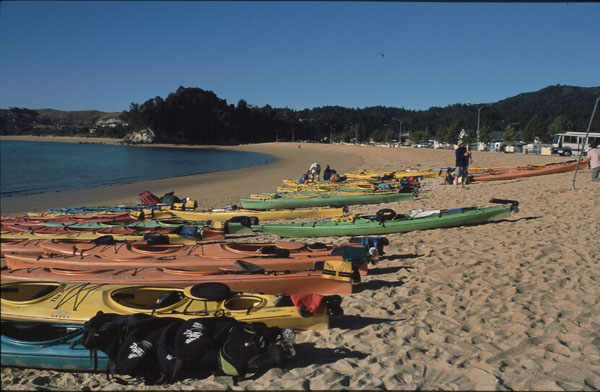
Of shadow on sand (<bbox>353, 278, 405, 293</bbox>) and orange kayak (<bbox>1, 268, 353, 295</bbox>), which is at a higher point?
orange kayak (<bbox>1, 268, 353, 295</bbox>)

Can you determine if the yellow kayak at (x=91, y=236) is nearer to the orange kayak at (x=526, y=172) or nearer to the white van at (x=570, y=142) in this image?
the orange kayak at (x=526, y=172)

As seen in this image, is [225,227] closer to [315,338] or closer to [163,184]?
[315,338]

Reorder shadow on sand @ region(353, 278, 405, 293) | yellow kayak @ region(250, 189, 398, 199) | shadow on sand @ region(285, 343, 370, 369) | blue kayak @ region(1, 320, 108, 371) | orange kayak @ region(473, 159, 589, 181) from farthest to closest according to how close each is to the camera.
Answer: orange kayak @ region(473, 159, 589, 181) → yellow kayak @ region(250, 189, 398, 199) → shadow on sand @ region(353, 278, 405, 293) → shadow on sand @ region(285, 343, 370, 369) → blue kayak @ region(1, 320, 108, 371)

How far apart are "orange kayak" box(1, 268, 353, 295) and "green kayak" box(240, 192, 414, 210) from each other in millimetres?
7114

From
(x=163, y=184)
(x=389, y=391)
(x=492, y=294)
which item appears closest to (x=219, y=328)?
(x=389, y=391)

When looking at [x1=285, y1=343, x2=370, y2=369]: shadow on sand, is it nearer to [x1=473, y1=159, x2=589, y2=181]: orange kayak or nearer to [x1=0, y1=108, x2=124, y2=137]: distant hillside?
[x1=473, y1=159, x2=589, y2=181]: orange kayak

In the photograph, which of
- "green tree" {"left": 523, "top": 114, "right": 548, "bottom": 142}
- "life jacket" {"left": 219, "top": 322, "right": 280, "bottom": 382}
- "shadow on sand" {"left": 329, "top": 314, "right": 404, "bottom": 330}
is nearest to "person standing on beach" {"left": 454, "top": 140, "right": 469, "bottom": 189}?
"shadow on sand" {"left": 329, "top": 314, "right": 404, "bottom": 330}

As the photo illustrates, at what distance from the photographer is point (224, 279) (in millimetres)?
4945

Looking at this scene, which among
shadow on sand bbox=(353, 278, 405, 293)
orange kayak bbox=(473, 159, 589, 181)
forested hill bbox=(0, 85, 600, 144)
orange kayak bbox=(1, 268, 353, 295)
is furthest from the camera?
forested hill bbox=(0, 85, 600, 144)

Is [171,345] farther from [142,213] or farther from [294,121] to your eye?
[294,121]

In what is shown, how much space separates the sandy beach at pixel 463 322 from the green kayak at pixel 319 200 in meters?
3.78

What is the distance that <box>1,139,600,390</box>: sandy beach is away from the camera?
323cm

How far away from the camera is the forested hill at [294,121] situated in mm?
87250

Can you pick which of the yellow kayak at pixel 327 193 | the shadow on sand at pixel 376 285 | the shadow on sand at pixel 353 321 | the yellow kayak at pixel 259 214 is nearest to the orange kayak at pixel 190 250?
the shadow on sand at pixel 376 285
